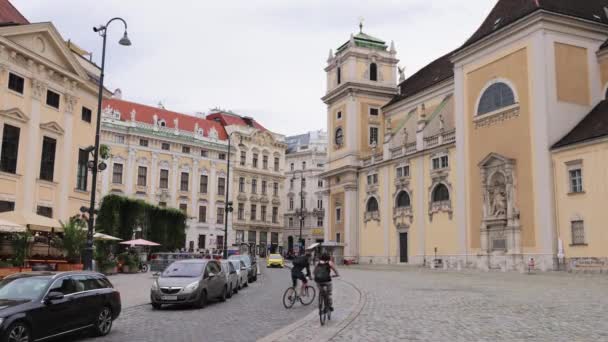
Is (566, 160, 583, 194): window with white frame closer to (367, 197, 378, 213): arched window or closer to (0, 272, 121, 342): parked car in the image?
(367, 197, 378, 213): arched window

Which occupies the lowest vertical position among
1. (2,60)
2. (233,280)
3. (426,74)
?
(233,280)

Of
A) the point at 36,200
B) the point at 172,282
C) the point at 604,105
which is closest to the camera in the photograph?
the point at 172,282

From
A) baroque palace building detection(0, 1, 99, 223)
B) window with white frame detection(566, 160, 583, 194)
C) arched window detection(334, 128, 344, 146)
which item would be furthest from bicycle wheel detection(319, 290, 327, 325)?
arched window detection(334, 128, 344, 146)

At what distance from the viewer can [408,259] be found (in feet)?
172

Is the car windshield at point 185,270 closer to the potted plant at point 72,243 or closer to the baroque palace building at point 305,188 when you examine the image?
the potted plant at point 72,243

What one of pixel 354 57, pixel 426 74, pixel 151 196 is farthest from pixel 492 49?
pixel 151 196

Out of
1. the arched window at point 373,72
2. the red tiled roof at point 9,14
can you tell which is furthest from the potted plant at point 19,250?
the arched window at point 373,72

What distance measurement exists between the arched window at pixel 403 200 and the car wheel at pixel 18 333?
45.7 meters

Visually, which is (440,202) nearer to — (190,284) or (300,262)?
(300,262)

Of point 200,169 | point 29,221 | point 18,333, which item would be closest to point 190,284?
point 18,333

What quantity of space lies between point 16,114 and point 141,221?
1866cm

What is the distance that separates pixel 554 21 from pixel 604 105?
6249 mm

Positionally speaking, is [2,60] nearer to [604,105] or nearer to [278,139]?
[604,105]

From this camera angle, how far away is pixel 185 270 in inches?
703
